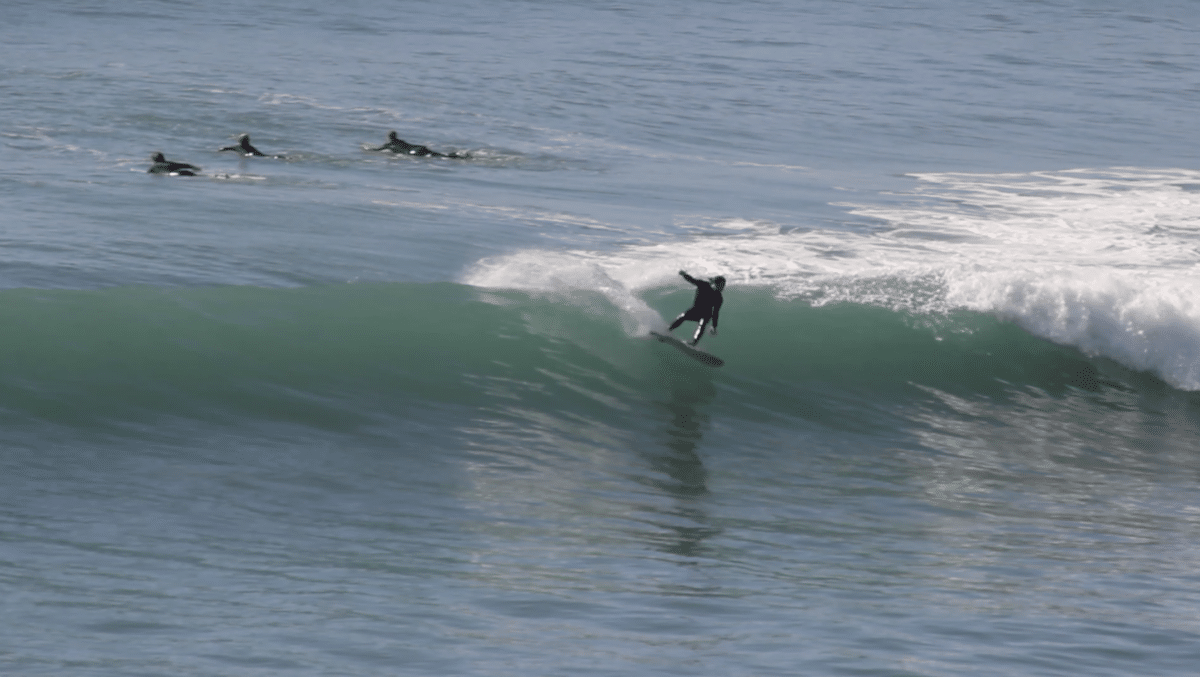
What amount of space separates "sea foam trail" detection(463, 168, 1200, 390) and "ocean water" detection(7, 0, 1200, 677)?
9 centimetres

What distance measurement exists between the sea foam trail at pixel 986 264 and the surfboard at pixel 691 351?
39.3 inches

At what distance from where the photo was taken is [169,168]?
2298 centimetres

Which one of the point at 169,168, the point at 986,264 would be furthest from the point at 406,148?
the point at 986,264

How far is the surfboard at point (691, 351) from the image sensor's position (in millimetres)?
14070

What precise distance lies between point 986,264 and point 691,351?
807 centimetres

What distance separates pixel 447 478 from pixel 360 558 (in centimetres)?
209

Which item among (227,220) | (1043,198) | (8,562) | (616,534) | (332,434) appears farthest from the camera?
(1043,198)

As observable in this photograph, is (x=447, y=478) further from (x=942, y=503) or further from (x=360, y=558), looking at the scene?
(x=942, y=503)

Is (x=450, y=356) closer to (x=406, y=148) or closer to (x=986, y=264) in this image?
(x=986, y=264)

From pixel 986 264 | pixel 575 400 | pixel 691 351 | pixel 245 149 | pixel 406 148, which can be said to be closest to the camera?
pixel 575 400

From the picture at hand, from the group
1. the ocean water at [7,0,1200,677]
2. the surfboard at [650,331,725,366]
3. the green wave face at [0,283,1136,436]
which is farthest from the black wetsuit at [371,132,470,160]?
the surfboard at [650,331,725,366]

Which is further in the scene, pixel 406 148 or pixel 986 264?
pixel 406 148

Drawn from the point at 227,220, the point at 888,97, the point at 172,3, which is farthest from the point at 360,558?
the point at 172,3

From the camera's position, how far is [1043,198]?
2680cm
